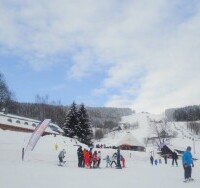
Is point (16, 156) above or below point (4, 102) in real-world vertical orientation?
below

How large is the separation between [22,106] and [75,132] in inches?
3052

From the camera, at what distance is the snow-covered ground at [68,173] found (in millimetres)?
13672

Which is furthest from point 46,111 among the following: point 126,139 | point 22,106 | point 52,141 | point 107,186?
point 107,186

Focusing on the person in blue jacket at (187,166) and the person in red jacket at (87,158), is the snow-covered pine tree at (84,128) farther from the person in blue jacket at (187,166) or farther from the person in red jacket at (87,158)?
the person in blue jacket at (187,166)

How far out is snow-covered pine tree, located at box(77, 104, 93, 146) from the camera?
230ft

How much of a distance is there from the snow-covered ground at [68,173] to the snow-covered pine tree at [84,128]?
9.80m

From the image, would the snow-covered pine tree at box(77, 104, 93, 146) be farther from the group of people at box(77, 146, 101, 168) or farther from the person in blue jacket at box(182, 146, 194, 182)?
the person in blue jacket at box(182, 146, 194, 182)

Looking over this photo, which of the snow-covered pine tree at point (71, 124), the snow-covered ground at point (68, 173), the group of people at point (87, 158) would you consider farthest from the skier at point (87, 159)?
the snow-covered pine tree at point (71, 124)

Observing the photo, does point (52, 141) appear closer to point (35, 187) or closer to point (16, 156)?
point (16, 156)

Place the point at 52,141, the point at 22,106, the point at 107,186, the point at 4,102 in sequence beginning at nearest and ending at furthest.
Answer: the point at 107,186 < the point at 52,141 < the point at 4,102 < the point at 22,106

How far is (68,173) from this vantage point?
18438mm

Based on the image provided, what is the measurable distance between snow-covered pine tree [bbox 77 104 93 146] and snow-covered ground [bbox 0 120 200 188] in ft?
32.2

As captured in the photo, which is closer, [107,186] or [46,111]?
[107,186]

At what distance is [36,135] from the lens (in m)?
27.3
